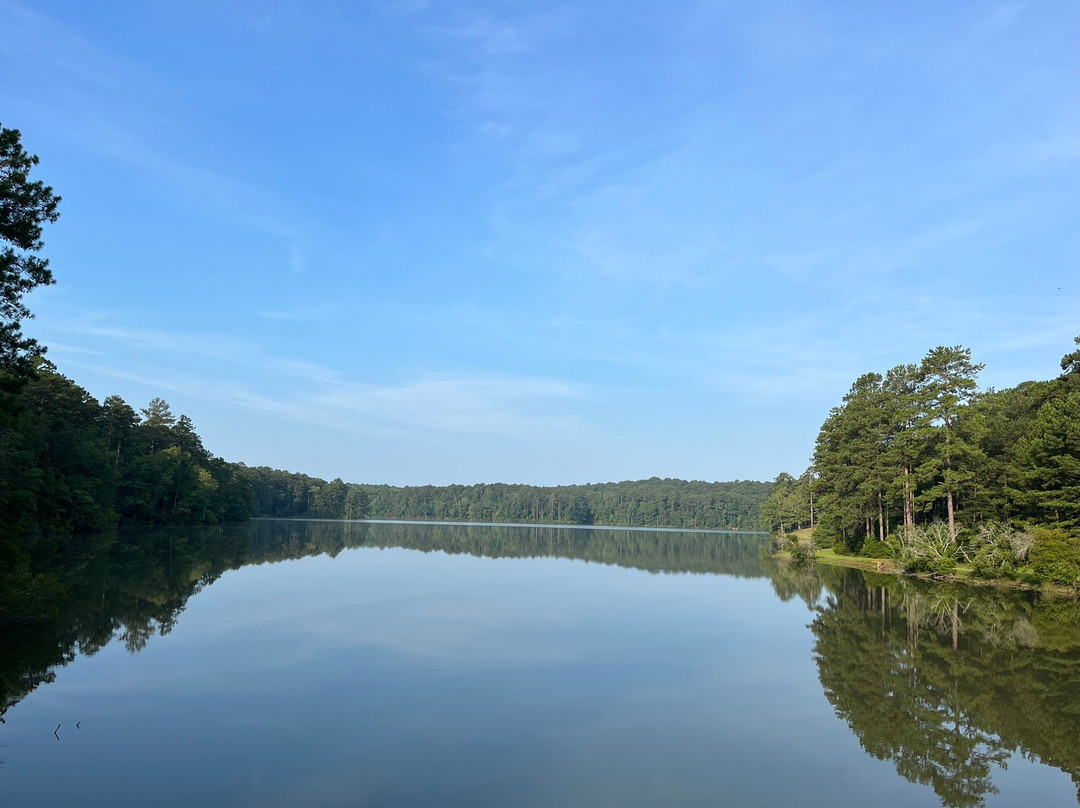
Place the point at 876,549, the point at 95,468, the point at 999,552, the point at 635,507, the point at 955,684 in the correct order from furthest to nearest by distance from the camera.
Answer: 1. the point at 635,507
2. the point at 95,468
3. the point at 876,549
4. the point at 999,552
5. the point at 955,684

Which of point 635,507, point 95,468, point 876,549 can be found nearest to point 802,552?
point 876,549

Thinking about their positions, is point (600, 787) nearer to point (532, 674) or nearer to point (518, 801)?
point (518, 801)

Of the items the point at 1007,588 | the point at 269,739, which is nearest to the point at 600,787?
the point at 269,739

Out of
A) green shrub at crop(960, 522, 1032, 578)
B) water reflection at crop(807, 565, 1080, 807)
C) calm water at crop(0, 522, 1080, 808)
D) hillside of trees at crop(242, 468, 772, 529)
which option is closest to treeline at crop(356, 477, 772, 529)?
hillside of trees at crop(242, 468, 772, 529)

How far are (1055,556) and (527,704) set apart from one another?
3075 centimetres

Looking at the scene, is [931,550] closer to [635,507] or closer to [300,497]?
[300,497]

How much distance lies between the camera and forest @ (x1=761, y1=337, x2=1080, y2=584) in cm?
3372

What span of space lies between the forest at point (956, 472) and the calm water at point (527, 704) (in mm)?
11175

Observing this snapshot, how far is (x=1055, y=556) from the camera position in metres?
31.4

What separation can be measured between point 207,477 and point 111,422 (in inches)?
505

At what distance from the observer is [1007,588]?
33.3 meters

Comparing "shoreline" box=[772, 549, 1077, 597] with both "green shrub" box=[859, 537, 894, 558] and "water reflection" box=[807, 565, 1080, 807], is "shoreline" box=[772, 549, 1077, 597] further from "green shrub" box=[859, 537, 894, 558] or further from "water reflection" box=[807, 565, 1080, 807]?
"water reflection" box=[807, 565, 1080, 807]

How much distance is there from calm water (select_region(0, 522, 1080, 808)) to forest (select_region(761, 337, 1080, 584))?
36.7 ft

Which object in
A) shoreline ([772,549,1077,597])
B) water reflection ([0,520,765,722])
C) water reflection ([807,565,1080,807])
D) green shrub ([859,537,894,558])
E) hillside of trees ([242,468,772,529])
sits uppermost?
hillside of trees ([242,468,772,529])
